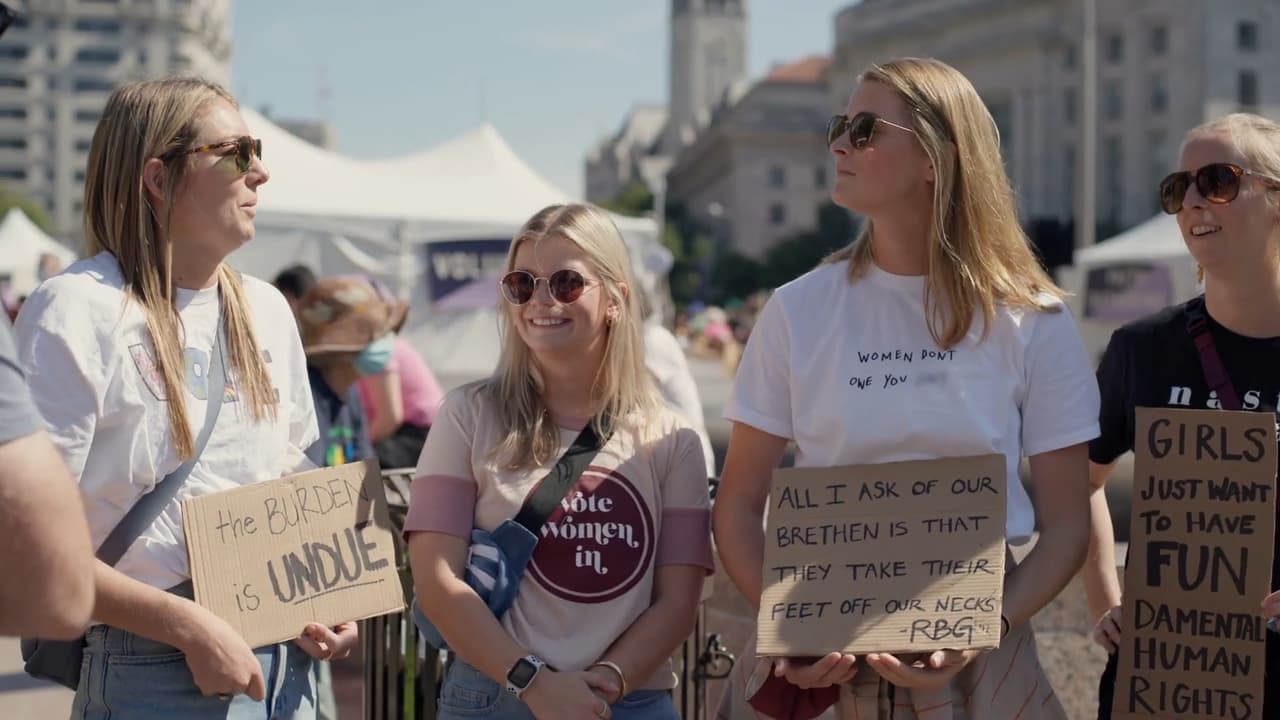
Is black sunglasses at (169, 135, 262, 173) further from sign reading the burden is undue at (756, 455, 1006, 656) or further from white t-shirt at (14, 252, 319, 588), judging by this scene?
sign reading the burden is undue at (756, 455, 1006, 656)

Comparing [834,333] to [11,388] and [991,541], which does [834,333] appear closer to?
[991,541]

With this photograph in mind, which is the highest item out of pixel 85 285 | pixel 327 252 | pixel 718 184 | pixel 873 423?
pixel 85 285

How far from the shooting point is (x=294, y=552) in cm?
285

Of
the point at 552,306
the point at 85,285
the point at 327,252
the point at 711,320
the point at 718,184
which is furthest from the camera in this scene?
the point at 718,184

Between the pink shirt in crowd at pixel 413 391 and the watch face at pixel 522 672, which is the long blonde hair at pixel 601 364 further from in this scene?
the pink shirt in crowd at pixel 413 391

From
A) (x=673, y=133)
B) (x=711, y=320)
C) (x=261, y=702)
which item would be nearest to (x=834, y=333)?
(x=261, y=702)

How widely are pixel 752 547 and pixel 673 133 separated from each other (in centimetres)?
17062

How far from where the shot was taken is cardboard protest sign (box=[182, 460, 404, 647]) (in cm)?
271

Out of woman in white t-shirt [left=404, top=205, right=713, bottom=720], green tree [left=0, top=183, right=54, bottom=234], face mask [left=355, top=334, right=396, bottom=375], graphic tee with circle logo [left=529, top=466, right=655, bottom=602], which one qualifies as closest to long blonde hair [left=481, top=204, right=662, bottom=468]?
woman in white t-shirt [left=404, top=205, right=713, bottom=720]

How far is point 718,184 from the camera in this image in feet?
422

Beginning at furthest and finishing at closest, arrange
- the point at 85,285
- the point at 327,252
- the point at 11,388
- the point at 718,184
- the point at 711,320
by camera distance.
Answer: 1. the point at 718,184
2. the point at 711,320
3. the point at 327,252
4. the point at 85,285
5. the point at 11,388

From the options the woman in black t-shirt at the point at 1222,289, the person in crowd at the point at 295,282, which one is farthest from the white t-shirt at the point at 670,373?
the woman in black t-shirt at the point at 1222,289

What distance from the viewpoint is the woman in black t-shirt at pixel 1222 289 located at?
3.08 meters

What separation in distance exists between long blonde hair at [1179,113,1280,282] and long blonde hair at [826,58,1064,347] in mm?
522
